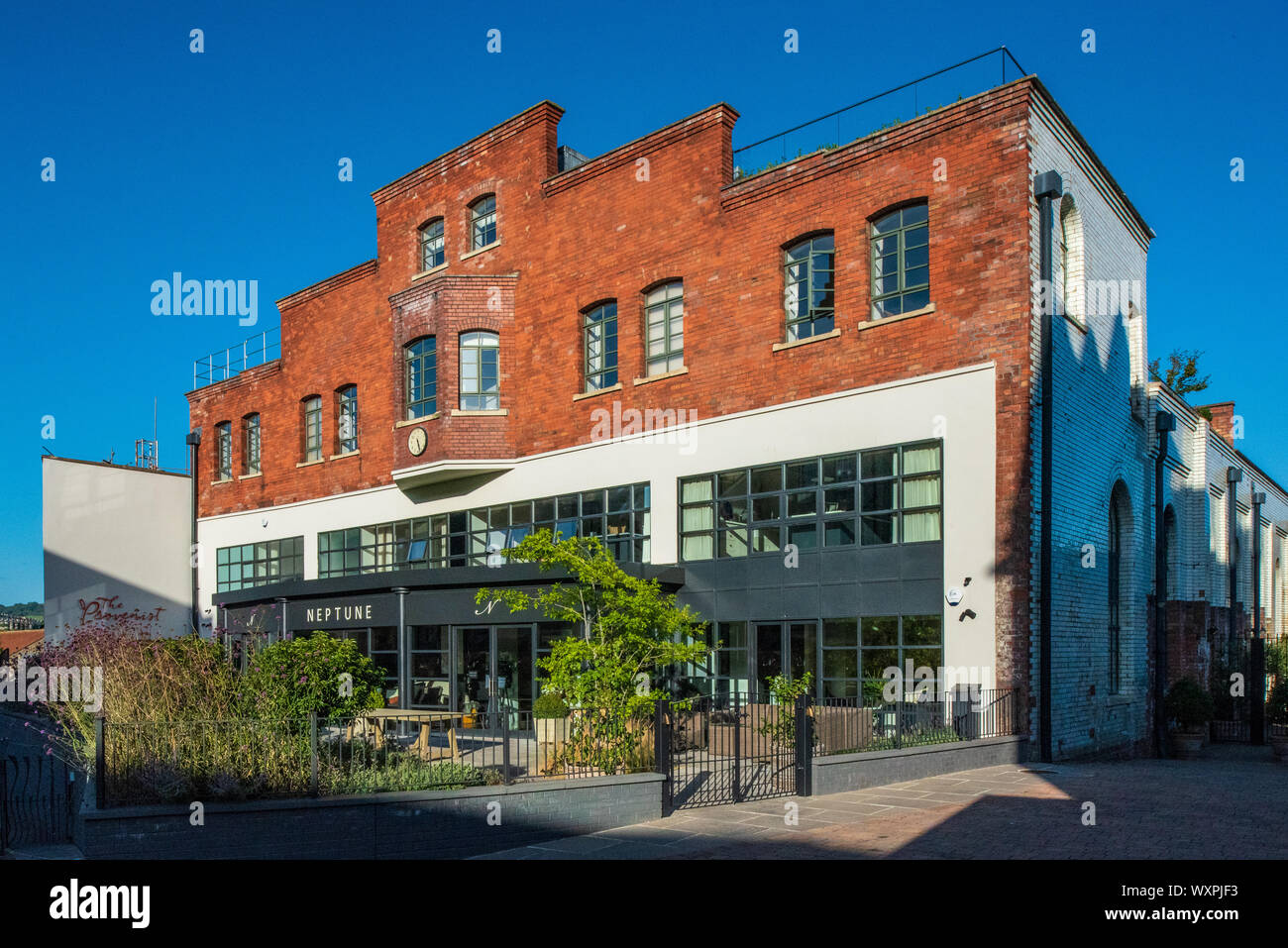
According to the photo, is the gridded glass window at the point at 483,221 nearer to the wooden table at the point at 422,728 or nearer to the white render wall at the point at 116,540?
the wooden table at the point at 422,728

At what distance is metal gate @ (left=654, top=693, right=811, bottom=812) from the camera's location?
1256 cm

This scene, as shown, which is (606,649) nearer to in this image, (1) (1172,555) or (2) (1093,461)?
(2) (1093,461)

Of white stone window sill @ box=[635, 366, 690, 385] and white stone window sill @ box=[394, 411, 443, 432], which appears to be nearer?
white stone window sill @ box=[635, 366, 690, 385]

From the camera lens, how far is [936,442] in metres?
17.5

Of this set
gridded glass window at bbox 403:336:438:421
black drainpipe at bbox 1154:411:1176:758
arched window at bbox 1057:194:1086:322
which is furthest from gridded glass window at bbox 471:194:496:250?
black drainpipe at bbox 1154:411:1176:758

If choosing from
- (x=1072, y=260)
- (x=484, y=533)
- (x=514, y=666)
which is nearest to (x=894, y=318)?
(x=1072, y=260)

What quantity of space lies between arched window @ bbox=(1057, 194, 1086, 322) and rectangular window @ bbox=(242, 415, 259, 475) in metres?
24.3

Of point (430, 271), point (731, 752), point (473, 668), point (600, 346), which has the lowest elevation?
point (731, 752)

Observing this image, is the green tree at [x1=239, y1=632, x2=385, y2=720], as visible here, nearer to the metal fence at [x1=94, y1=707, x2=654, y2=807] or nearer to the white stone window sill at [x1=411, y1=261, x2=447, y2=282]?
the metal fence at [x1=94, y1=707, x2=654, y2=807]

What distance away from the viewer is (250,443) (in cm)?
3409

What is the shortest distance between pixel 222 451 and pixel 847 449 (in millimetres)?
24123

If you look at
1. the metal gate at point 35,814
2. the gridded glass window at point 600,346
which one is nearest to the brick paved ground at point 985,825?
the metal gate at point 35,814
